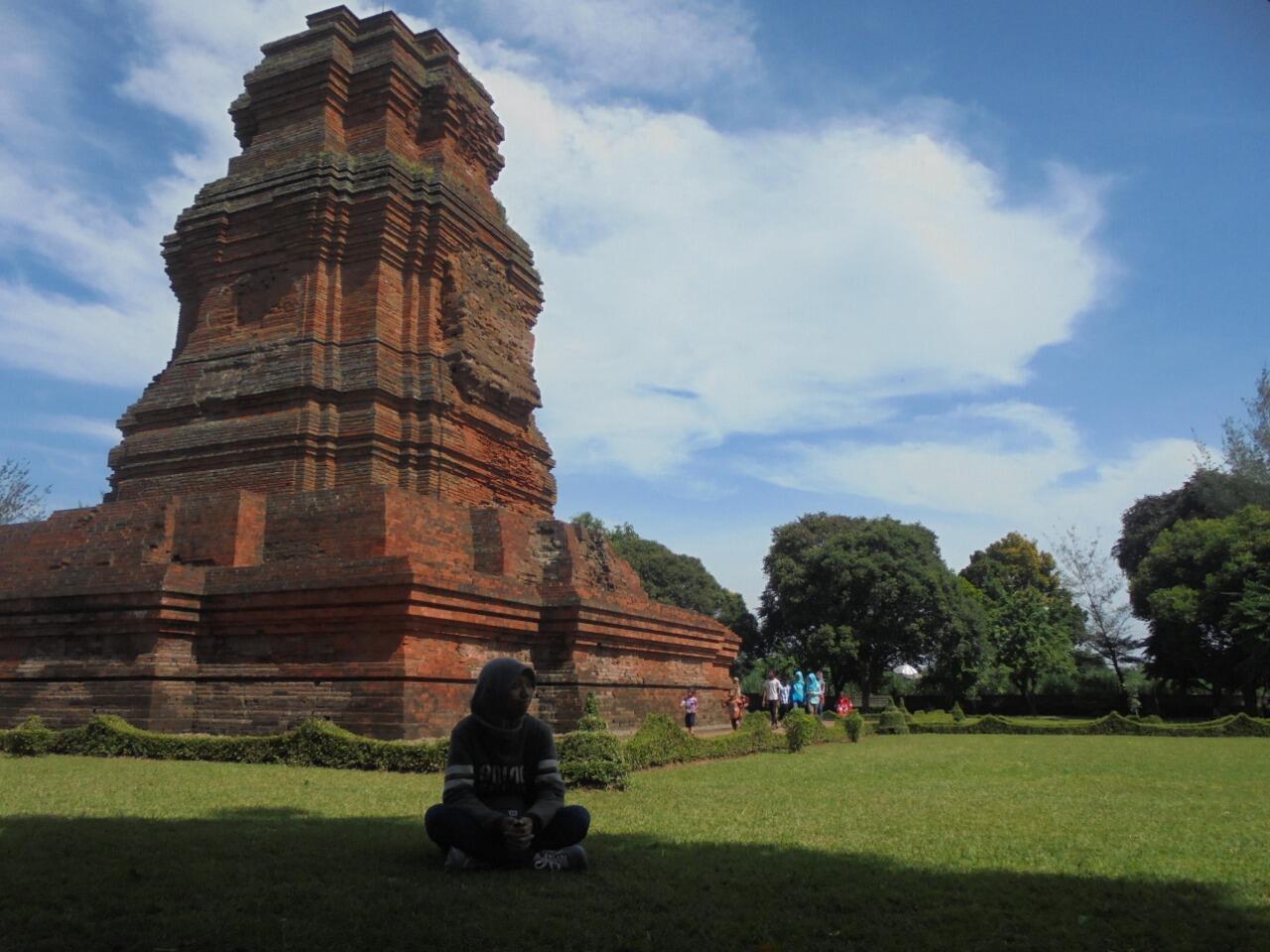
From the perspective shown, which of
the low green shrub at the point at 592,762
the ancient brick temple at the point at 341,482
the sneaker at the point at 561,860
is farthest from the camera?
the ancient brick temple at the point at 341,482

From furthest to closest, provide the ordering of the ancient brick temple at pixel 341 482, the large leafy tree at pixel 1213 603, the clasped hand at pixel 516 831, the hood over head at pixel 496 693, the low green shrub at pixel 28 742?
the large leafy tree at pixel 1213 603, the ancient brick temple at pixel 341 482, the low green shrub at pixel 28 742, the hood over head at pixel 496 693, the clasped hand at pixel 516 831

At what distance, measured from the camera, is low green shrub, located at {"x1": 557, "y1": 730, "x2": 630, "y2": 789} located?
27.3 ft

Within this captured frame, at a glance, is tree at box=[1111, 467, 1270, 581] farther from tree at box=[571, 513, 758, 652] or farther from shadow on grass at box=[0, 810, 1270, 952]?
shadow on grass at box=[0, 810, 1270, 952]

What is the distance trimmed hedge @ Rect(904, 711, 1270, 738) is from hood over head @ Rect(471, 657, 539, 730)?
68.0 feet

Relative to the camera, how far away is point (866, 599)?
37.3 meters

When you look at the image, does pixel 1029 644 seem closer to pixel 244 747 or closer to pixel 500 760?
pixel 244 747

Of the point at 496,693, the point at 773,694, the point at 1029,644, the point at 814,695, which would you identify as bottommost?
the point at 496,693

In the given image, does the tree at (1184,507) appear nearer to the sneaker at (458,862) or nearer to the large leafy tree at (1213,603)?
the large leafy tree at (1213,603)

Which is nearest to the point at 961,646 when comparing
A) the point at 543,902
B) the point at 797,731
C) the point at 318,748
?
the point at 797,731

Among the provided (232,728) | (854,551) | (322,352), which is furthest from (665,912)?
(854,551)

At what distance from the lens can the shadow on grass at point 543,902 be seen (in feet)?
12.6

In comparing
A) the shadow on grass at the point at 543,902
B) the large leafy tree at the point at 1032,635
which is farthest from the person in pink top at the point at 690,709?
the large leafy tree at the point at 1032,635

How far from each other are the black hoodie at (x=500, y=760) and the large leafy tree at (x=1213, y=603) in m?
26.2

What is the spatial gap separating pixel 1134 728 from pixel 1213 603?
374 inches
